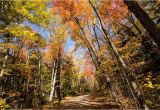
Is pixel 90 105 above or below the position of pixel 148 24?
below

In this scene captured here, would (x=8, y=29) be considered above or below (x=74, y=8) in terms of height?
below

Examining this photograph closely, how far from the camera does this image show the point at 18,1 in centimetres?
1554

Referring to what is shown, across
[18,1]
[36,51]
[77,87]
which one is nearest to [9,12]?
[18,1]

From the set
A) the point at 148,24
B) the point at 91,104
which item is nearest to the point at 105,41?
the point at 91,104

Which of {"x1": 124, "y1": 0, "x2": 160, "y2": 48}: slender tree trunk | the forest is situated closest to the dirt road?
the forest

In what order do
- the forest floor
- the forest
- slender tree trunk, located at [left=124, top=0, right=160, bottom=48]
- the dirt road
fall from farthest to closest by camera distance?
the forest floor
the dirt road
the forest
slender tree trunk, located at [left=124, top=0, right=160, bottom=48]

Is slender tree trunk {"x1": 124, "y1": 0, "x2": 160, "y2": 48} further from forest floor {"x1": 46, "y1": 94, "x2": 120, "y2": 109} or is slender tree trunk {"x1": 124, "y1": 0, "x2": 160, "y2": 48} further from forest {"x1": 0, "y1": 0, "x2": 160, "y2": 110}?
forest floor {"x1": 46, "y1": 94, "x2": 120, "y2": 109}

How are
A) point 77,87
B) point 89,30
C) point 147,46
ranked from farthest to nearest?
point 77,87, point 89,30, point 147,46

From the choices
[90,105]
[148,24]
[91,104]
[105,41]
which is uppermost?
[105,41]

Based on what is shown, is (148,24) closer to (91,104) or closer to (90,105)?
(90,105)

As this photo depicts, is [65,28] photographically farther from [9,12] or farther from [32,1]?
[9,12]

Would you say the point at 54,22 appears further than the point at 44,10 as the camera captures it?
Yes

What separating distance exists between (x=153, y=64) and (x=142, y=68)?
3.38 ft

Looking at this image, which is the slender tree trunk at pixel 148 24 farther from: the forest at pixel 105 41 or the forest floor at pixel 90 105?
the forest floor at pixel 90 105
